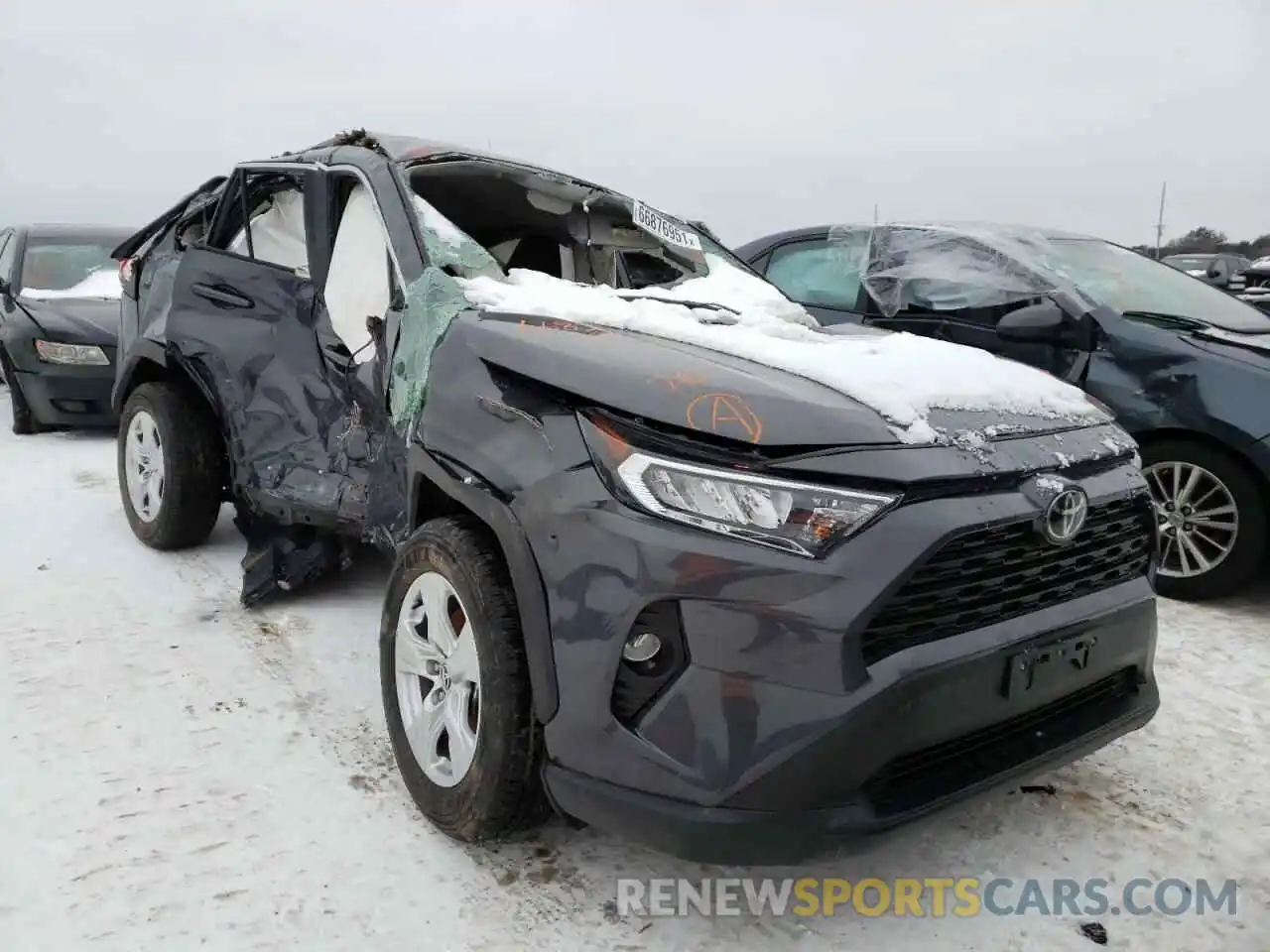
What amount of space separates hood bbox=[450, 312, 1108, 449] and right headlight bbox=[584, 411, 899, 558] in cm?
9

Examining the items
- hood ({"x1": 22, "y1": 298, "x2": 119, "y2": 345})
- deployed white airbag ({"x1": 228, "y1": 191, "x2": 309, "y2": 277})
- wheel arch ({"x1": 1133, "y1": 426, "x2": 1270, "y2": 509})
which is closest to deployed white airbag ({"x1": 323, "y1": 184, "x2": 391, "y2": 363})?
deployed white airbag ({"x1": 228, "y1": 191, "x2": 309, "y2": 277})

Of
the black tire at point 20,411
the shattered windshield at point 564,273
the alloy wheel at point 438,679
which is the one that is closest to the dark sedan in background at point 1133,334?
the shattered windshield at point 564,273

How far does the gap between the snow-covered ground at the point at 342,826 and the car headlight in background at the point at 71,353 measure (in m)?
4.02

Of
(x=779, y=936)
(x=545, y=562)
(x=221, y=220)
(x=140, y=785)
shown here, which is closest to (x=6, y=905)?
(x=140, y=785)

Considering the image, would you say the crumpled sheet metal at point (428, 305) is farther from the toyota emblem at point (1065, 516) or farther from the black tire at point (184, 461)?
the black tire at point (184, 461)

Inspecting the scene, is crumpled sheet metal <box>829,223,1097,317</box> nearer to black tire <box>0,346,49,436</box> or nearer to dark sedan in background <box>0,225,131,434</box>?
dark sedan in background <box>0,225,131,434</box>

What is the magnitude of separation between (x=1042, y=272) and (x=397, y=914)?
3.91 meters

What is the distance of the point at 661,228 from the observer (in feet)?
11.8

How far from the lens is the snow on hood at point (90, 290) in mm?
7441

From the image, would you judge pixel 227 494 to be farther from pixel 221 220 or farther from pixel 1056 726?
pixel 1056 726

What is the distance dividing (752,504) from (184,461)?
3087 mm

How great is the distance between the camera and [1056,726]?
2.04 metres

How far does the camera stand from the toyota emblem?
1.89 metres

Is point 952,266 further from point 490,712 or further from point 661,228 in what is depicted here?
point 490,712
